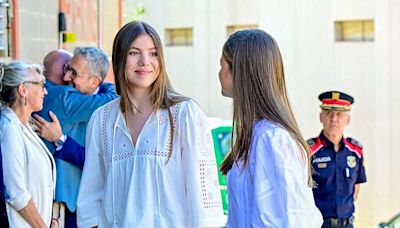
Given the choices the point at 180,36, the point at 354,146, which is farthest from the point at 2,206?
the point at 180,36

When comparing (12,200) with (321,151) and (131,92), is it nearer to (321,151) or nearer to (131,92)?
(131,92)

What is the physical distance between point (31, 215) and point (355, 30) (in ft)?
40.5

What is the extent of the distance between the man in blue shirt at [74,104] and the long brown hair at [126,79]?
1.08 meters

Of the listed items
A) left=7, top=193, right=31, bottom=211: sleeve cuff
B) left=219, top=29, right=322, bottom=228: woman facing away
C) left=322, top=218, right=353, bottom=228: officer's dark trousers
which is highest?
left=219, top=29, right=322, bottom=228: woman facing away

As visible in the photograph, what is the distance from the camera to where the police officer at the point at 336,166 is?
6195 mm

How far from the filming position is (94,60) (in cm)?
497

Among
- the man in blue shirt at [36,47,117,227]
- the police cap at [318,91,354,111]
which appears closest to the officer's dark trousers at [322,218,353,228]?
the police cap at [318,91,354,111]

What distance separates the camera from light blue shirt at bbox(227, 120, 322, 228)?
301 cm

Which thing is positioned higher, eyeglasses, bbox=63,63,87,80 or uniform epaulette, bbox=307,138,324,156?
eyeglasses, bbox=63,63,87,80

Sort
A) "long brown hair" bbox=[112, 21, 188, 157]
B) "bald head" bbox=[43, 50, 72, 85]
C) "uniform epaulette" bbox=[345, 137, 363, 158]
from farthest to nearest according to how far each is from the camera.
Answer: "uniform epaulette" bbox=[345, 137, 363, 158] → "bald head" bbox=[43, 50, 72, 85] → "long brown hair" bbox=[112, 21, 188, 157]

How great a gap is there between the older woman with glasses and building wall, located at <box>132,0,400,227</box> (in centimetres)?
1130

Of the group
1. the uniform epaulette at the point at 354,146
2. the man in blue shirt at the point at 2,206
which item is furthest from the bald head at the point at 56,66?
the uniform epaulette at the point at 354,146

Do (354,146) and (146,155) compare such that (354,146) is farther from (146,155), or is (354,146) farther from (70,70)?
(146,155)

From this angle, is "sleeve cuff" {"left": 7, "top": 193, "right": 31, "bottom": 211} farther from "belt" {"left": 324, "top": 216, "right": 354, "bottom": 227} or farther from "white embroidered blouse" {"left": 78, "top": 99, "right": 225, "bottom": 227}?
"belt" {"left": 324, "top": 216, "right": 354, "bottom": 227}
